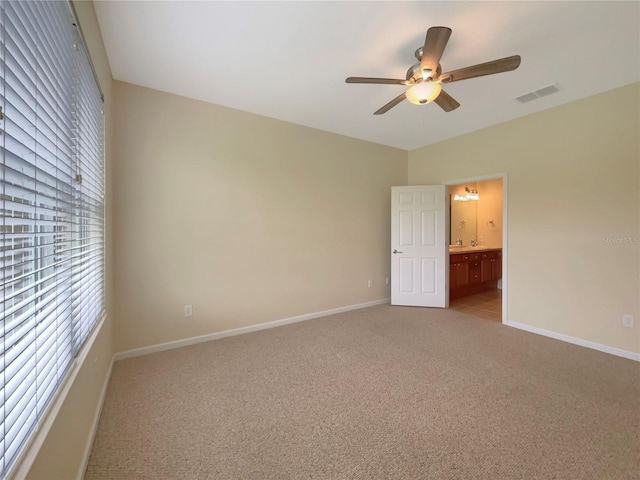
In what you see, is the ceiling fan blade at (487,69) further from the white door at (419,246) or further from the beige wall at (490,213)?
the beige wall at (490,213)

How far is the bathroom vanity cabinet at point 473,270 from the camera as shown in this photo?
495cm

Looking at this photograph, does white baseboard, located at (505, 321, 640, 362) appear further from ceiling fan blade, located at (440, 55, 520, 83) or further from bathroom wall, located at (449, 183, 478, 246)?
ceiling fan blade, located at (440, 55, 520, 83)

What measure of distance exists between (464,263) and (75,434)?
538 centimetres

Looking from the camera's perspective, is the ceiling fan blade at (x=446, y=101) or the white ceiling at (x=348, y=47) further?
the ceiling fan blade at (x=446, y=101)

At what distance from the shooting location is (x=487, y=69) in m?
1.88

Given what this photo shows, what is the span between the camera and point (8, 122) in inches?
30.6

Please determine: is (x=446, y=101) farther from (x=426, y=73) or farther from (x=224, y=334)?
(x=224, y=334)

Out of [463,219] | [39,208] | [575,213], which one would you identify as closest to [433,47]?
[39,208]

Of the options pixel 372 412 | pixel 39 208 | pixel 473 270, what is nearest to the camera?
pixel 39 208

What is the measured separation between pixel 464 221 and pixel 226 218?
5.09 meters

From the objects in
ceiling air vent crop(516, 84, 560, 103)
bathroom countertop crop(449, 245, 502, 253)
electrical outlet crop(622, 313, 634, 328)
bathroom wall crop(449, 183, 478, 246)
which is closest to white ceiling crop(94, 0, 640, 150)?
ceiling air vent crop(516, 84, 560, 103)

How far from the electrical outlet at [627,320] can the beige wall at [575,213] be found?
0.04 meters

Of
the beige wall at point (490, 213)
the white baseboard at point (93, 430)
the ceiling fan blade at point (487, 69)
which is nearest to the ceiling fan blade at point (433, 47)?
the ceiling fan blade at point (487, 69)

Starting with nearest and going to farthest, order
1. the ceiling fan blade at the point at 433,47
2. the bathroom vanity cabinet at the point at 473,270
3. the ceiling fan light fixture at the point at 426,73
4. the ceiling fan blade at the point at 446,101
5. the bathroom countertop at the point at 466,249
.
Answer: the ceiling fan blade at the point at 433,47, the ceiling fan light fixture at the point at 426,73, the ceiling fan blade at the point at 446,101, the bathroom vanity cabinet at the point at 473,270, the bathroom countertop at the point at 466,249
